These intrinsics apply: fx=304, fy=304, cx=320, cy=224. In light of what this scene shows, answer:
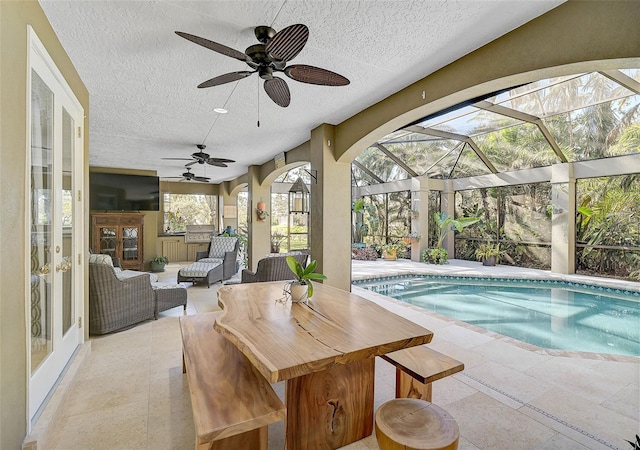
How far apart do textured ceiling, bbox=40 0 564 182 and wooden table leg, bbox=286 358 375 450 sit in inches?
98.9

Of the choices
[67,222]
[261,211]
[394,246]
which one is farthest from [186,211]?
[67,222]

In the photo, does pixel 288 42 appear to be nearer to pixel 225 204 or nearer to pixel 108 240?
pixel 108 240

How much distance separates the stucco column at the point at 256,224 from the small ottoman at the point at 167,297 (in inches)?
140

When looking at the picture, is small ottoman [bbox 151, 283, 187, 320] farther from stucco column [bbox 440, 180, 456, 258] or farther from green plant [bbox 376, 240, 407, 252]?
stucco column [bbox 440, 180, 456, 258]

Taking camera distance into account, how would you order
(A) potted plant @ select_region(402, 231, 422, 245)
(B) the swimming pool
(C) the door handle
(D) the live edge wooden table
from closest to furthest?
(D) the live edge wooden table, (C) the door handle, (B) the swimming pool, (A) potted plant @ select_region(402, 231, 422, 245)

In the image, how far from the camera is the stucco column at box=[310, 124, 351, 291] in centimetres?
484

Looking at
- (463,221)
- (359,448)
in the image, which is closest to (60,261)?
(359,448)

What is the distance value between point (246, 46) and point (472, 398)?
3487mm

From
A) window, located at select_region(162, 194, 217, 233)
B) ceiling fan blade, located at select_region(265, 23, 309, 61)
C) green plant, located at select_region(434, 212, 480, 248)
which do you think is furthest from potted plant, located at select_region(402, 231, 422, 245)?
ceiling fan blade, located at select_region(265, 23, 309, 61)

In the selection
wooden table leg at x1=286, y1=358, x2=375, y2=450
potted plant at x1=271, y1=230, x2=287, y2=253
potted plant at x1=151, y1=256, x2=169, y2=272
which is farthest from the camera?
potted plant at x1=271, y1=230, x2=287, y2=253

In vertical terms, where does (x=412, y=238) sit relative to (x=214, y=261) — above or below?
above

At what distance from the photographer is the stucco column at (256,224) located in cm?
816

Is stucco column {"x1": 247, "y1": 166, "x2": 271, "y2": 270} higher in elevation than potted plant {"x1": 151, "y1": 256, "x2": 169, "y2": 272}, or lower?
higher

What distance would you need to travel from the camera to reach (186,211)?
11.1m
